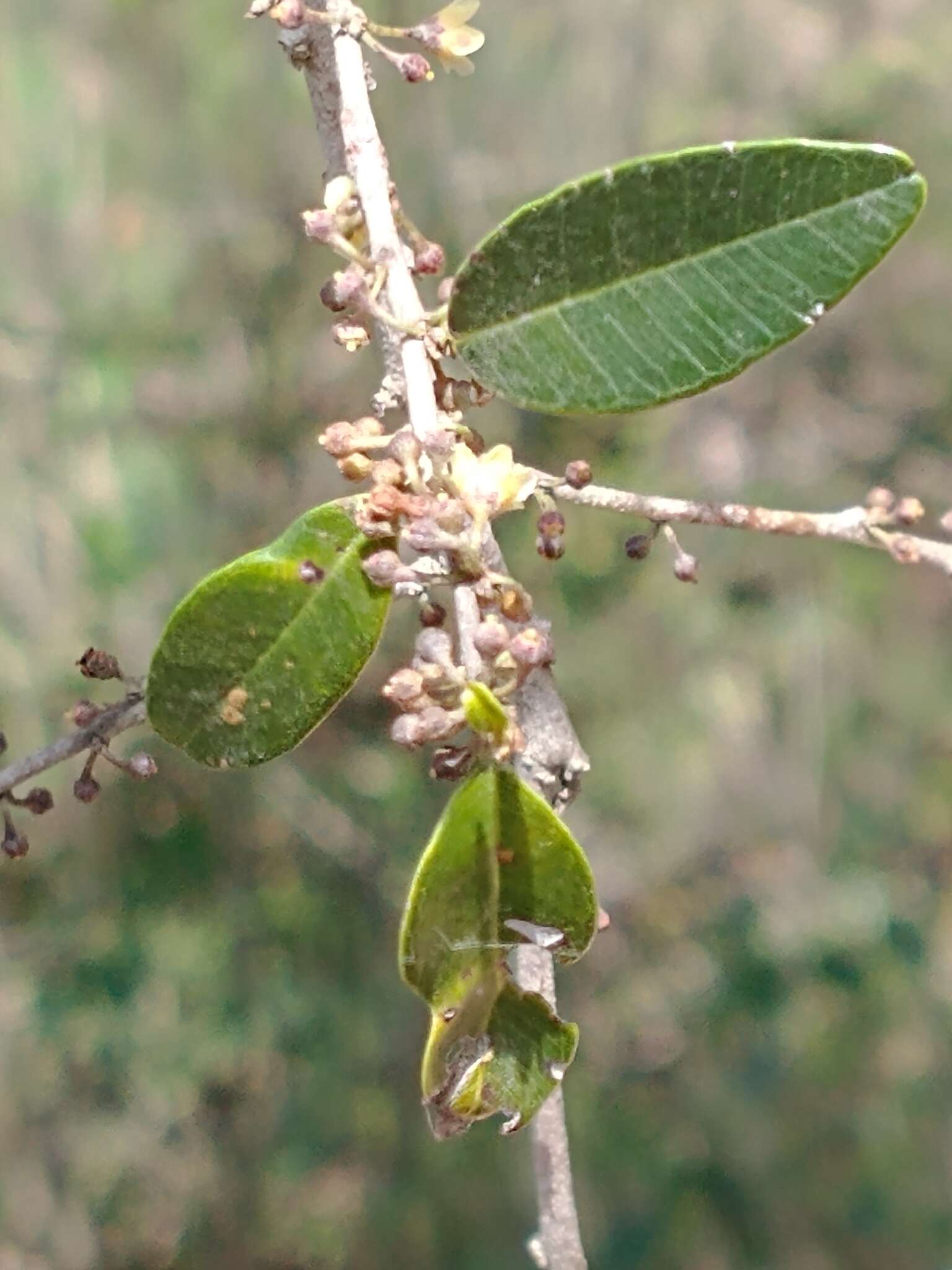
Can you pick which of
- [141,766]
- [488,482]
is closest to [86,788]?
[141,766]

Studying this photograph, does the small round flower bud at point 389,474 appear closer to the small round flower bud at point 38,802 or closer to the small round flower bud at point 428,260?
the small round flower bud at point 428,260

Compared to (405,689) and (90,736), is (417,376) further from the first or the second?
(90,736)

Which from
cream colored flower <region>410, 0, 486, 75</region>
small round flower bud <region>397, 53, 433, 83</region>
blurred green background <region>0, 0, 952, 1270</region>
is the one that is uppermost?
cream colored flower <region>410, 0, 486, 75</region>

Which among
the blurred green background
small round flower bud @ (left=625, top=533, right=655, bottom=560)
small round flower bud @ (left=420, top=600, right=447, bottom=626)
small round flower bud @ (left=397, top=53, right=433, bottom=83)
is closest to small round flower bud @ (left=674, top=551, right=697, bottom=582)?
small round flower bud @ (left=625, top=533, right=655, bottom=560)

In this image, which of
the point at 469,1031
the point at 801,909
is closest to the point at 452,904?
the point at 469,1031

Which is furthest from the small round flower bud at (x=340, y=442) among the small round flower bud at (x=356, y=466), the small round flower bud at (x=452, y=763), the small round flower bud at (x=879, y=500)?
the small round flower bud at (x=879, y=500)

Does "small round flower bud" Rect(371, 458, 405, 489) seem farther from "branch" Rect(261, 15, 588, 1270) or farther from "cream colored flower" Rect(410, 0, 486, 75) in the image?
"cream colored flower" Rect(410, 0, 486, 75)

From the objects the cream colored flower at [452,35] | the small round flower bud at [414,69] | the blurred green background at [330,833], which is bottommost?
the blurred green background at [330,833]
